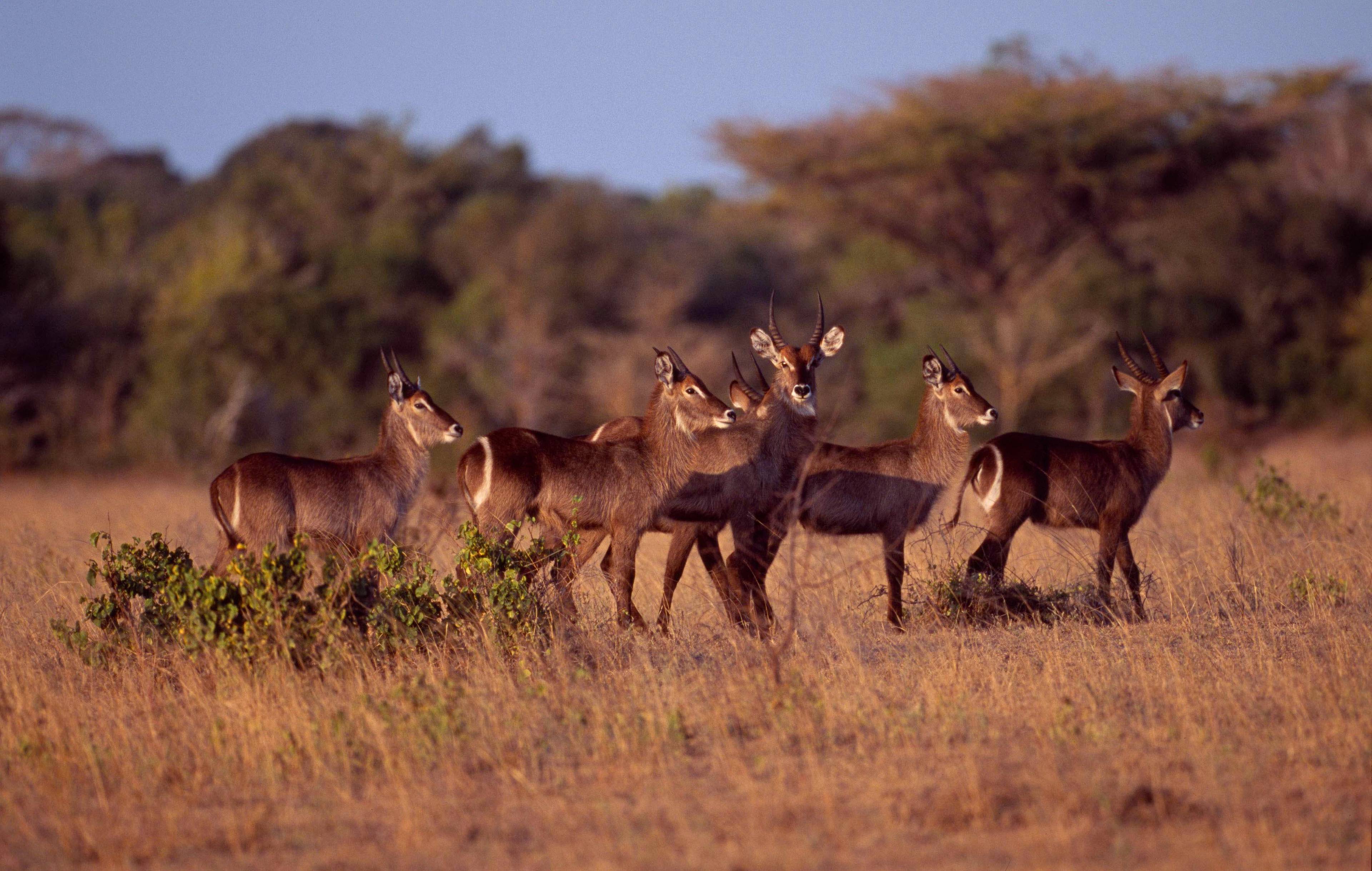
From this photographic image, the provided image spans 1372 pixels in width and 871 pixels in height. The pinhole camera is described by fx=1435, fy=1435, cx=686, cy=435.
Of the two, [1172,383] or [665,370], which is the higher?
[665,370]

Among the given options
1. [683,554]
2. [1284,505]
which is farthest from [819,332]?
[1284,505]

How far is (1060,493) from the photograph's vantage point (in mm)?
7293

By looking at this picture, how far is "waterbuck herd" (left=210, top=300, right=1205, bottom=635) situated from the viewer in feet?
23.2

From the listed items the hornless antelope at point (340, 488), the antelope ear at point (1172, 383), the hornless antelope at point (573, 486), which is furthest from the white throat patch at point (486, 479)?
the antelope ear at point (1172, 383)

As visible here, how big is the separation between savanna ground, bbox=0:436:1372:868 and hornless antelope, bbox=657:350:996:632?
345mm

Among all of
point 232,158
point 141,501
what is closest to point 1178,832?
point 141,501

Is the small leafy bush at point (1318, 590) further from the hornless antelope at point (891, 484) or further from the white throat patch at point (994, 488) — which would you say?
the hornless antelope at point (891, 484)

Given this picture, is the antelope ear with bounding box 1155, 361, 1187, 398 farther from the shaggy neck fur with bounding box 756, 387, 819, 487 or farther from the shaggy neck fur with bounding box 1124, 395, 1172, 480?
the shaggy neck fur with bounding box 756, 387, 819, 487

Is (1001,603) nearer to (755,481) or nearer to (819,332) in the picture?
(755,481)

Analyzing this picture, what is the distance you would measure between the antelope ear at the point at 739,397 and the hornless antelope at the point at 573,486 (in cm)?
160

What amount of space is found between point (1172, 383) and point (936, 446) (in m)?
1.49

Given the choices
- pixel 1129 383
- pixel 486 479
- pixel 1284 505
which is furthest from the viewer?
pixel 1284 505

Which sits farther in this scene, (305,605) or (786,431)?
(786,431)

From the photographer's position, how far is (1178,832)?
3.91m
